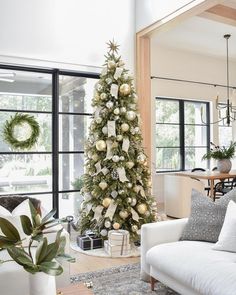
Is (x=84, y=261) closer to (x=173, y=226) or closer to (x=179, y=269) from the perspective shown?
(x=173, y=226)

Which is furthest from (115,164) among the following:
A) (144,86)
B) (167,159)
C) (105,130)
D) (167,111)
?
(167,111)

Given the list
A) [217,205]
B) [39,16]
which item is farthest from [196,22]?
[217,205]

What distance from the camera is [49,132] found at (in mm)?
4434

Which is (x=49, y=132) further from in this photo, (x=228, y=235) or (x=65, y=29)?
(x=228, y=235)

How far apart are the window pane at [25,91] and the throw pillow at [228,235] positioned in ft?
9.85

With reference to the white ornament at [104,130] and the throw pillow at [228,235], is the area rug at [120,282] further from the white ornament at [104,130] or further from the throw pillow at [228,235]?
the white ornament at [104,130]

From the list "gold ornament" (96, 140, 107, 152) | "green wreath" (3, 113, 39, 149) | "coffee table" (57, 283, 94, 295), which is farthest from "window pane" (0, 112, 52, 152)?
"coffee table" (57, 283, 94, 295)

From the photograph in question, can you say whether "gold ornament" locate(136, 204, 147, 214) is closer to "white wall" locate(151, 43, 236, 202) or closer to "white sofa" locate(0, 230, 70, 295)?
"white sofa" locate(0, 230, 70, 295)

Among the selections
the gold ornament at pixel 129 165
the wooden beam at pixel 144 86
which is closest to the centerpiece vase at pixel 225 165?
the wooden beam at pixel 144 86

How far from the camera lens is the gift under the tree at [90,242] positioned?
3.74m

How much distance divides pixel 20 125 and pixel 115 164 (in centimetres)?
144

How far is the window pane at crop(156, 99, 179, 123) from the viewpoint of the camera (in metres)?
6.93

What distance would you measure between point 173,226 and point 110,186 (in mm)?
1243

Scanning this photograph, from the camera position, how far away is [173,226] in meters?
2.71
